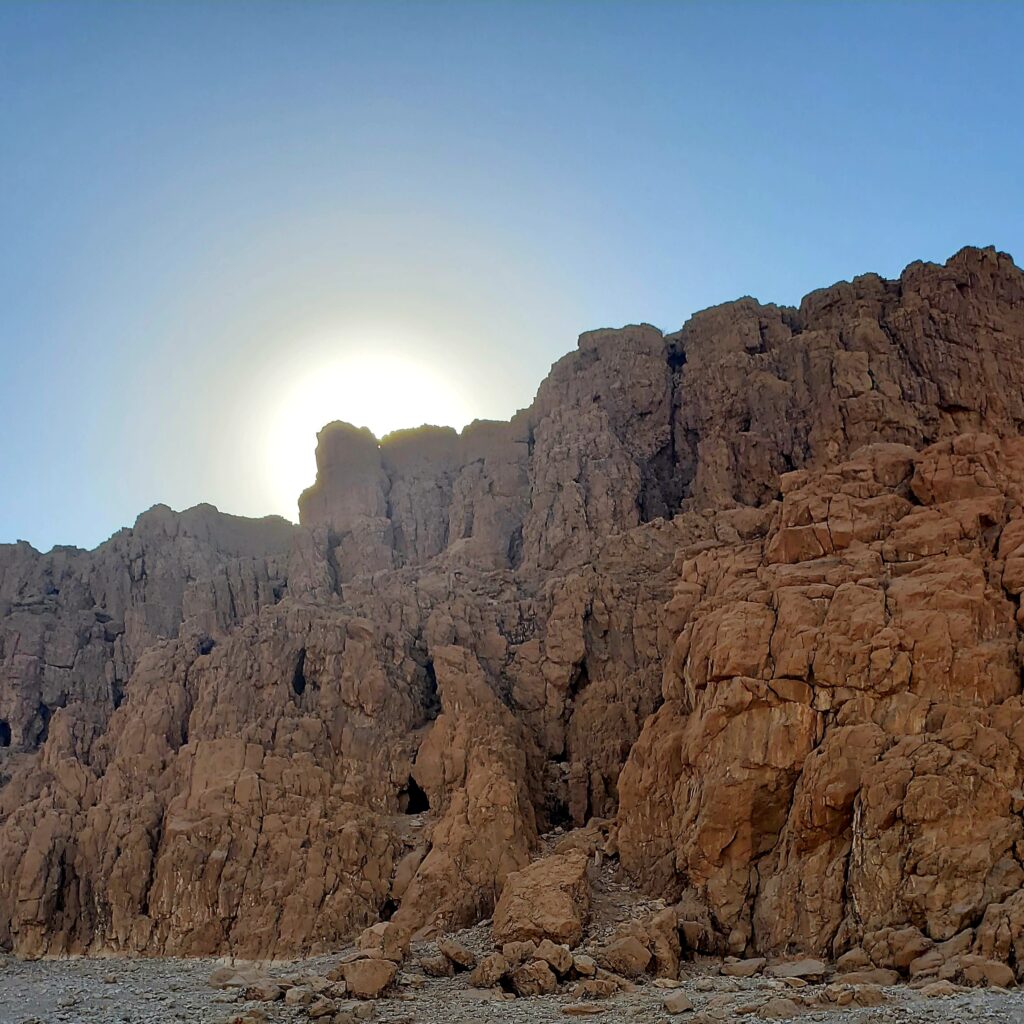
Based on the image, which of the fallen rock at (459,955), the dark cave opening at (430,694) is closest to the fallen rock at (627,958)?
the fallen rock at (459,955)

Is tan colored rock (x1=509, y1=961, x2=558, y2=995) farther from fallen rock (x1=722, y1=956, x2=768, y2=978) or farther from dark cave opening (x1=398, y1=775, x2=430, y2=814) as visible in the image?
dark cave opening (x1=398, y1=775, x2=430, y2=814)

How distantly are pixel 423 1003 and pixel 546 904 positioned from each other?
6680mm

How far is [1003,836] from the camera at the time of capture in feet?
94.0

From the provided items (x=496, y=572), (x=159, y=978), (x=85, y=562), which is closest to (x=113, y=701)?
(x=85, y=562)

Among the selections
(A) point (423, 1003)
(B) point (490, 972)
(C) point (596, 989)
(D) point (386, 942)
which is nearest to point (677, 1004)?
(C) point (596, 989)

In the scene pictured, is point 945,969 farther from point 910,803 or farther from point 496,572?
point 496,572

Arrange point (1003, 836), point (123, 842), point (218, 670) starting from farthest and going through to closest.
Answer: point (218, 670) < point (123, 842) < point (1003, 836)

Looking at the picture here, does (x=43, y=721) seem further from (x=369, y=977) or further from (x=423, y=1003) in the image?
(x=423, y=1003)

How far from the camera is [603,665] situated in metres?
50.9

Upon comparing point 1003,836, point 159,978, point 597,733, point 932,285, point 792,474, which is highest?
point 932,285

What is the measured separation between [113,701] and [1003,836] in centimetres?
5435

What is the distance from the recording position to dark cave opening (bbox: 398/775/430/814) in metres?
47.0

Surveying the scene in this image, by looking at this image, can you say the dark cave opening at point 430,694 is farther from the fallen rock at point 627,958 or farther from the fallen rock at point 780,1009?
the fallen rock at point 780,1009

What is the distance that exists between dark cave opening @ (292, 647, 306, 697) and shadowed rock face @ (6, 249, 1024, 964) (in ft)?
1.99
